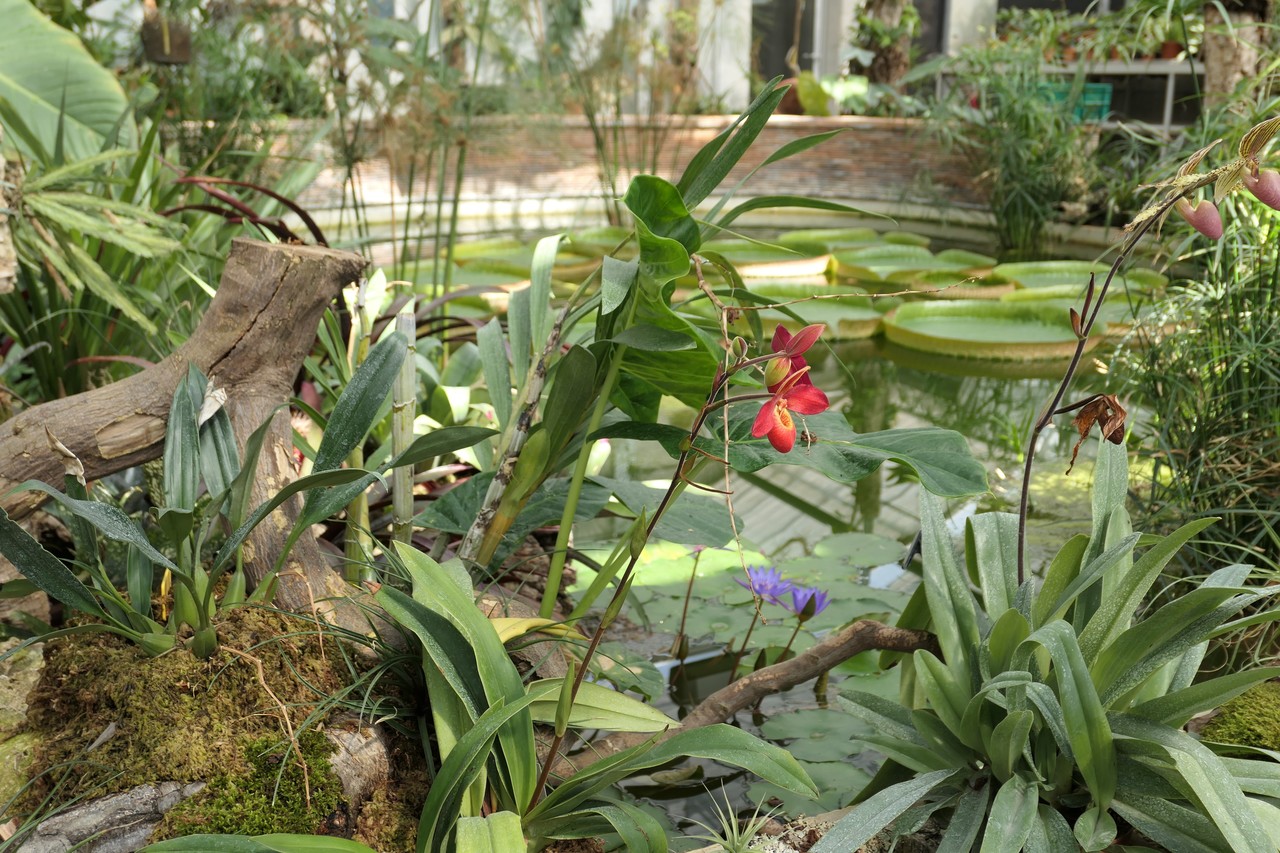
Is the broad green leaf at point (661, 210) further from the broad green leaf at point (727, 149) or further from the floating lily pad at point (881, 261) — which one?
the floating lily pad at point (881, 261)

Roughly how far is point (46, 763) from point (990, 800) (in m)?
0.94

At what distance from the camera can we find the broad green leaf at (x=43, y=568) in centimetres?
96

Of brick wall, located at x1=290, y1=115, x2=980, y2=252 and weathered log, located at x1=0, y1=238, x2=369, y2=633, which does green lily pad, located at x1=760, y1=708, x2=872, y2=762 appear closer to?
weathered log, located at x1=0, y1=238, x2=369, y2=633

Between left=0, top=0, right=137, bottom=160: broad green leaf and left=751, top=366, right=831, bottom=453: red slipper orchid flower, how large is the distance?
2.23m

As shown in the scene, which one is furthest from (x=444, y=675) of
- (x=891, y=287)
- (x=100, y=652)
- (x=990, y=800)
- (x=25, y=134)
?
(x=891, y=287)

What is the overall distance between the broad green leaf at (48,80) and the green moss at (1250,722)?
2548 mm

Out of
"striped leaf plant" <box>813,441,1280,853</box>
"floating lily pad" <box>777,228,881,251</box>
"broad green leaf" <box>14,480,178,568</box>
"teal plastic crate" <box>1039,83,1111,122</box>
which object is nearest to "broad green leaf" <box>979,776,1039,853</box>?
"striped leaf plant" <box>813,441,1280,853</box>

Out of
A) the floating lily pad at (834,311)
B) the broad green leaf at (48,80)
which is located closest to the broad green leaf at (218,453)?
the broad green leaf at (48,80)

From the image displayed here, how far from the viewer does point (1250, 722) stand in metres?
1.17

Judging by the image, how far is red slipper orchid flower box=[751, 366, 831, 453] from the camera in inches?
30.8

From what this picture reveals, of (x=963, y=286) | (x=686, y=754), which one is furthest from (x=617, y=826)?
(x=963, y=286)

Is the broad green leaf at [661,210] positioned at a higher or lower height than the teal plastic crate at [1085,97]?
lower

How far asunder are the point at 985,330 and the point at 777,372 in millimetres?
2986

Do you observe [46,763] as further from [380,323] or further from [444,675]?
[380,323]
